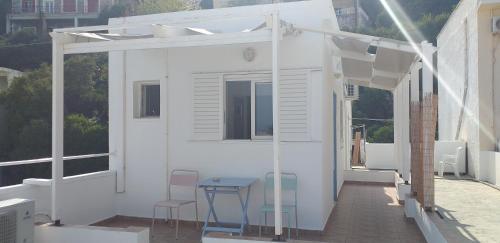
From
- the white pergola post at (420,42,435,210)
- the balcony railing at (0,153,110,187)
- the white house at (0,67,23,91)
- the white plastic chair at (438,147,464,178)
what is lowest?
the balcony railing at (0,153,110,187)

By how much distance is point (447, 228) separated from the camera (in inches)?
217

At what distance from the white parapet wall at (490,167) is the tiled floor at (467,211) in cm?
29

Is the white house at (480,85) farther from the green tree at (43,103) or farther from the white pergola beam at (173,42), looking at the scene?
the green tree at (43,103)

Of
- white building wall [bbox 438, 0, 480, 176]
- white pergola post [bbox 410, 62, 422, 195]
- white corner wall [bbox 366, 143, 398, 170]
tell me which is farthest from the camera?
white corner wall [bbox 366, 143, 398, 170]

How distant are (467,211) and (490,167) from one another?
4836mm

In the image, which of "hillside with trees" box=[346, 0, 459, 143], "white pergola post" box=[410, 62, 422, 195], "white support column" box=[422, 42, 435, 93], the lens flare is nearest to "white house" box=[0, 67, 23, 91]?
"hillside with trees" box=[346, 0, 459, 143]

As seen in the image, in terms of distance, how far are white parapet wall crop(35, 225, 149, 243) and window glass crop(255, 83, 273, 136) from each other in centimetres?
240

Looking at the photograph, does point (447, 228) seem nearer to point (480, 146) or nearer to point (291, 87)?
point (291, 87)

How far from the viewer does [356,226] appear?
21.6 ft

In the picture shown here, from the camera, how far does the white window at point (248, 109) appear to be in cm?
642

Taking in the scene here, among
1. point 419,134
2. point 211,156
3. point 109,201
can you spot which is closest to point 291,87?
point 211,156

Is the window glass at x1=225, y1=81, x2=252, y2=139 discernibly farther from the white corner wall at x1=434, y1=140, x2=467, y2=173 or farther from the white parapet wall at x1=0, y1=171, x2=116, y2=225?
the white corner wall at x1=434, y1=140, x2=467, y2=173

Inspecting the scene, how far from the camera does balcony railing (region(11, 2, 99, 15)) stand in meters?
61.7

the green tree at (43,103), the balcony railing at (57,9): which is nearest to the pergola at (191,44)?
the green tree at (43,103)
